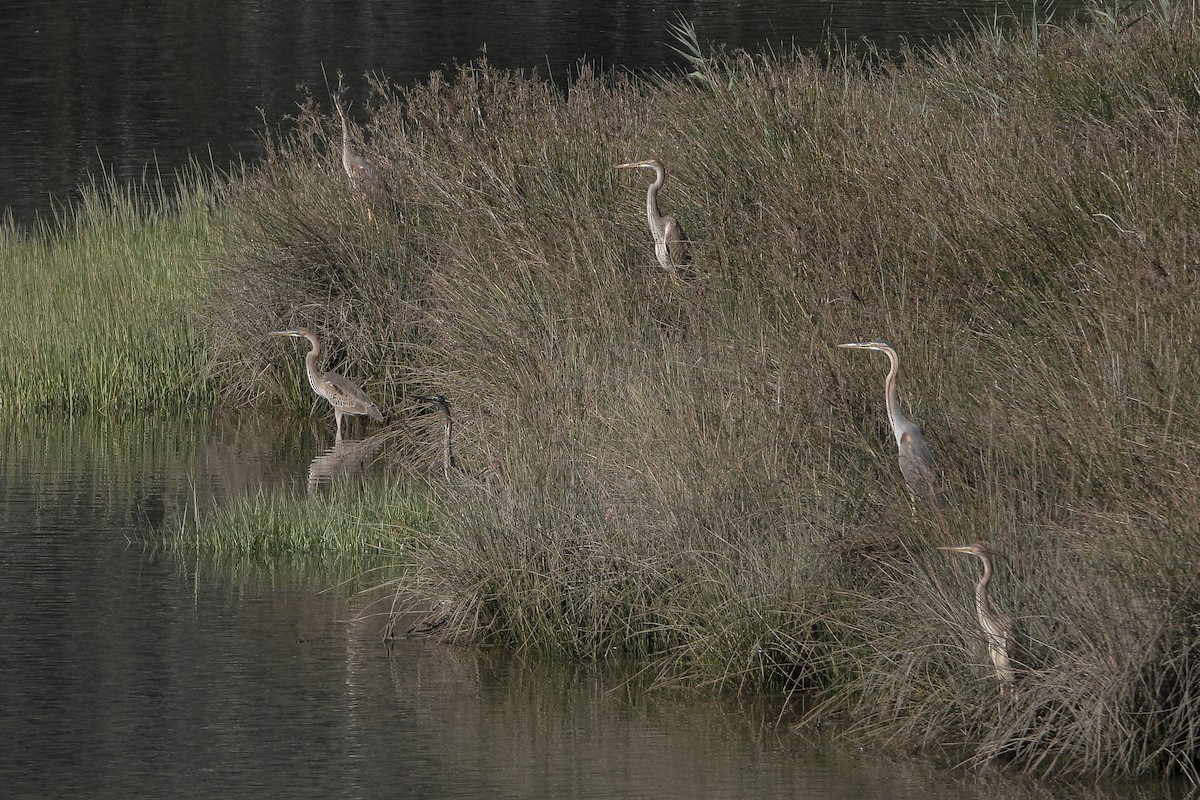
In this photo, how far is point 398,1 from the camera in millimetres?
49438

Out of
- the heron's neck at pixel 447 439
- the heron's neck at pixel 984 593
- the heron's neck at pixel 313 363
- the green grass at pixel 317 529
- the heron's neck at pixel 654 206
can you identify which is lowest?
the green grass at pixel 317 529

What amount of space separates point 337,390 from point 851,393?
16.8 feet

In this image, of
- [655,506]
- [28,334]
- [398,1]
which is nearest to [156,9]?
[398,1]

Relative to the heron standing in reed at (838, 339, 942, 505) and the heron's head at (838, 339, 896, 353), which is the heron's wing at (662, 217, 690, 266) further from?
the heron standing in reed at (838, 339, 942, 505)

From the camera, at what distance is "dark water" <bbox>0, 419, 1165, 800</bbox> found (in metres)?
6.58

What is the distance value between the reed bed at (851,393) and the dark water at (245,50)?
11.1 m

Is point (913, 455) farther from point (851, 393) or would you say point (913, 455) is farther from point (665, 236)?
point (665, 236)

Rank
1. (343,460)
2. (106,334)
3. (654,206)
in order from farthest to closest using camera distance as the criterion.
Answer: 1. (106,334)
2. (343,460)
3. (654,206)

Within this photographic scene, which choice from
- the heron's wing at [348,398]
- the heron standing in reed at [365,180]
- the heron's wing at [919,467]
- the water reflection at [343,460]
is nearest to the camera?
the heron's wing at [919,467]

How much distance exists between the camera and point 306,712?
7.34 metres

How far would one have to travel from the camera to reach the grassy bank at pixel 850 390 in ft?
22.0

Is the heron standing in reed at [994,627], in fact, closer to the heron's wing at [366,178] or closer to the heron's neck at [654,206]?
the heron's neck at [654,206]

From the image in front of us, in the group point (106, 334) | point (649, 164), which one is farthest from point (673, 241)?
point (106, 334)

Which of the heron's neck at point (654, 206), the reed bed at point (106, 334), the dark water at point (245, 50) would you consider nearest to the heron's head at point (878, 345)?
the heron's neck at point (654, 206)
